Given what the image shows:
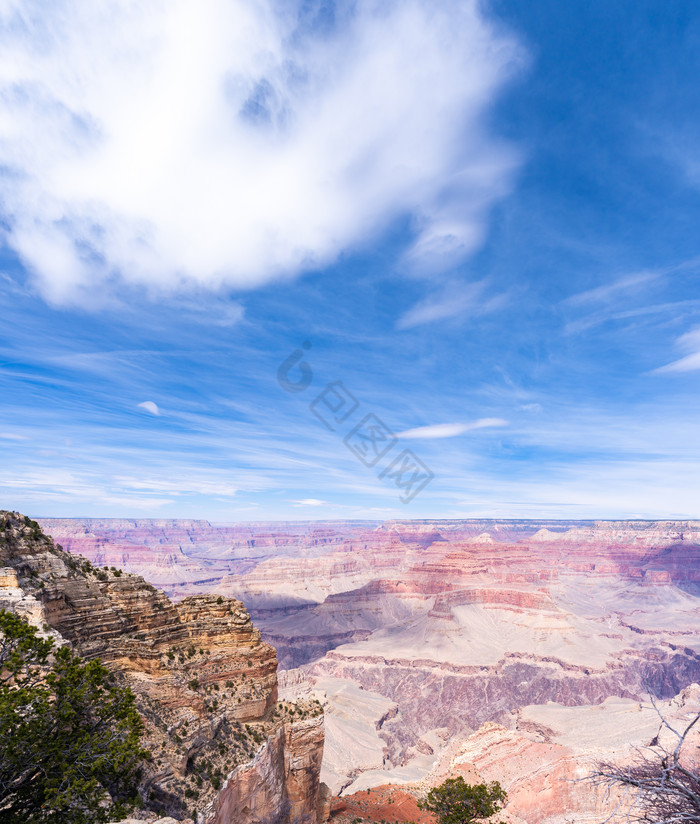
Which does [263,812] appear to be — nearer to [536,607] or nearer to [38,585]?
[38,585]

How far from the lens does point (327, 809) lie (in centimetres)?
3020

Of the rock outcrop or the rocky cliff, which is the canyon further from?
the rocky cliff

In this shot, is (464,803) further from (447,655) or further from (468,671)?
(447,655)

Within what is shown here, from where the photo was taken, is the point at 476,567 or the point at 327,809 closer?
the point at 327,809

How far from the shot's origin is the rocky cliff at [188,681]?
19.7 metres

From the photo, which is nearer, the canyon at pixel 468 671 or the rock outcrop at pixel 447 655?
the canyon at pixel 468 671

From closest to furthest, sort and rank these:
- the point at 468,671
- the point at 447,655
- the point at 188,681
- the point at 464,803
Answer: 1. the point at 188,681
2. the point at 464,803
3. the point at 468,671
4. the point at 447,655

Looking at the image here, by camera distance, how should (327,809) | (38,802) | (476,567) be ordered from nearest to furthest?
(38,802), (327,809), (476,567)

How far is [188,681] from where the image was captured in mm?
24312

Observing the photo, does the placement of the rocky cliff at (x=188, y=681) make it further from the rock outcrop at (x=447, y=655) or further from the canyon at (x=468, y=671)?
the rock outcrop at (x=447, y=655)

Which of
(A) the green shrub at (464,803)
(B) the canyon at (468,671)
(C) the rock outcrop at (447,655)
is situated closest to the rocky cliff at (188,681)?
(A) the green shrub at (464,803)

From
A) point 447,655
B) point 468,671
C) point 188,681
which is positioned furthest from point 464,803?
point 447,655

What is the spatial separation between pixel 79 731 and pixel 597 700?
423ft

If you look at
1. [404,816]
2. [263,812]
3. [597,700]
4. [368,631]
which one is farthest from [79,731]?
[368,631]
